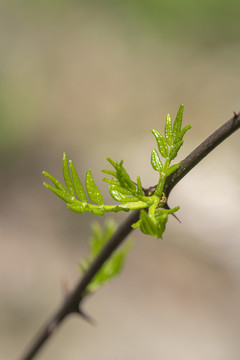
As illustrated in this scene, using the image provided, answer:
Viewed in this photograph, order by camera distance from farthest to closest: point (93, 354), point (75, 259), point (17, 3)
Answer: point (17, 3), point (75, 259), point (93, 354)

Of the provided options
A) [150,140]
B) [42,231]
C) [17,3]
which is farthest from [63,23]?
[42,231]

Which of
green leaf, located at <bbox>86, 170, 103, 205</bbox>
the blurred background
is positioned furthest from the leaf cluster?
the blurred background

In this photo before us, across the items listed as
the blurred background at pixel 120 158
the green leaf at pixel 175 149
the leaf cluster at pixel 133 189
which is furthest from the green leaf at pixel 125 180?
the blurred background at pixel 120 158

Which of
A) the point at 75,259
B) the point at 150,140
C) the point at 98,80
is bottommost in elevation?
the point at 75,259

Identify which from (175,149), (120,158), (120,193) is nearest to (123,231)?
(120,193)

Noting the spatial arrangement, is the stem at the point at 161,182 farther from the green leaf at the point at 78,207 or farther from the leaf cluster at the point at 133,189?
the green leaf at the point at 78,207

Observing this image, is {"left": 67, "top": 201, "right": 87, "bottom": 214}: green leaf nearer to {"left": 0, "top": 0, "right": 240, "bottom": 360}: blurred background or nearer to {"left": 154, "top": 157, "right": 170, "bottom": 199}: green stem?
{"left": 154, "top": 157, "right": 170, "bottom": 199}: green stem

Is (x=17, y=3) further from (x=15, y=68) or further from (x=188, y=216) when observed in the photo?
(x=188, y=216)

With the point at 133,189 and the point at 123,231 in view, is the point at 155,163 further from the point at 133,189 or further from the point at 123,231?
the point at 123,231
